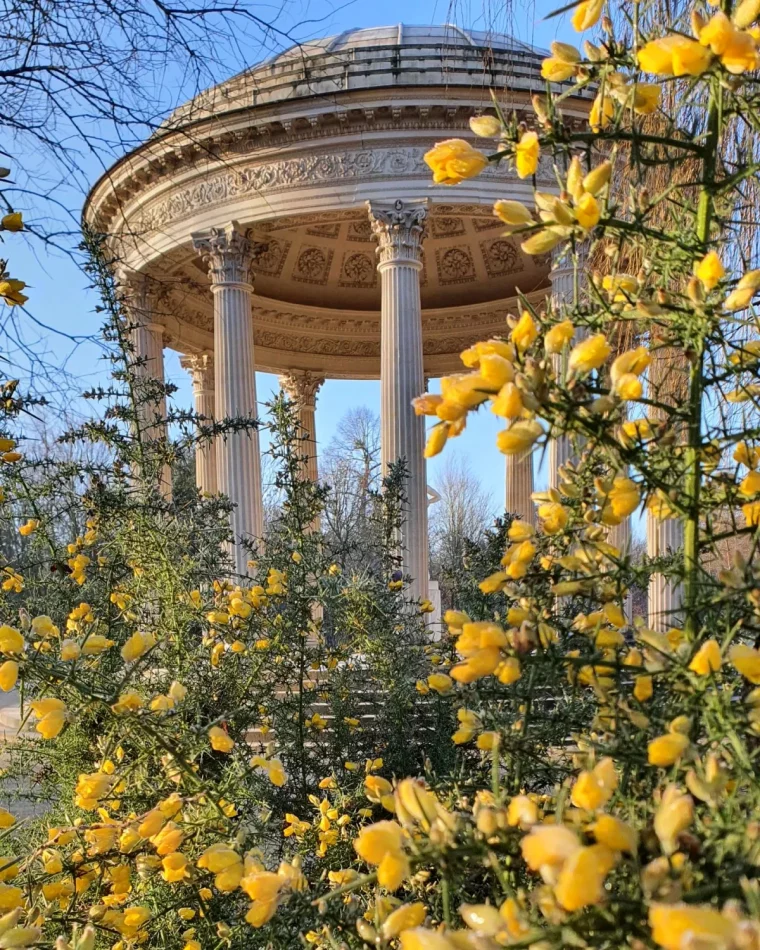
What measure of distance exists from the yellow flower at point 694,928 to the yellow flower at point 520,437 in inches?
19.5

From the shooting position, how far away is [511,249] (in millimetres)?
17000

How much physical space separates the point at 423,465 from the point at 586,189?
1055cm

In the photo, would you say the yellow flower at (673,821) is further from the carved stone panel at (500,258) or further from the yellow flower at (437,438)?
the carved stone panel at (500,258)

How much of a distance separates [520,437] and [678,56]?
52 centimetres

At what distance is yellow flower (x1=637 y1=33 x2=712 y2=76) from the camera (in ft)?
2.75

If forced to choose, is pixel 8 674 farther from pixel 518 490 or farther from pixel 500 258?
pixel 500 258

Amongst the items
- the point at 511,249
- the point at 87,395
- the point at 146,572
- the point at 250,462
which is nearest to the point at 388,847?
the point at 146,572

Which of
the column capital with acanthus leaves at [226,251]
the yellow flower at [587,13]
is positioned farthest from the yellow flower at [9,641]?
the column capital with acanthus leaves at [226,251]

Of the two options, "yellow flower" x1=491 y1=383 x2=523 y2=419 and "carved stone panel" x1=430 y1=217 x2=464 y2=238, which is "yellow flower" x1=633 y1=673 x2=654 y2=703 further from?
"carved stone panel" x1=430 y1=217 x2=464 y2=238

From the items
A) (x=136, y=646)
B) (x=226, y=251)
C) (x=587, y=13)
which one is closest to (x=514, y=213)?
(x=587, y=13)

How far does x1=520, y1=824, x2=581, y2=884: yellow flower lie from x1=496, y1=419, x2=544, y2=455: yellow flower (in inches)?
16.7

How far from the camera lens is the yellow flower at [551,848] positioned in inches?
24.2

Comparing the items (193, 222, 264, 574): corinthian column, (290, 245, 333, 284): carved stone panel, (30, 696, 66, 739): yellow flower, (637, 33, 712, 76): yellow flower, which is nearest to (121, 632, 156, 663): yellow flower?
(30, 696, 66, 739): yellow flower

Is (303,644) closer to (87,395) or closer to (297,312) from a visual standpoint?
(87,395)
